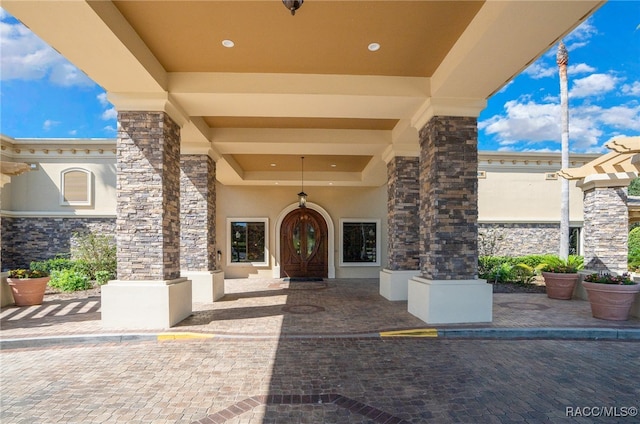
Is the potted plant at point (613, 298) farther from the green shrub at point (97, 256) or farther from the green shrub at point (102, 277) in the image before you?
the green shrub at point (97, 256)

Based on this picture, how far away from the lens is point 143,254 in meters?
5.77

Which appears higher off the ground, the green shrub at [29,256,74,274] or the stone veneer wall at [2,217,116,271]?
the stone veneer wall at [2,217,116,271]

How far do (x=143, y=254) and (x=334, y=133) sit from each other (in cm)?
485

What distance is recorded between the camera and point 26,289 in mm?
7465

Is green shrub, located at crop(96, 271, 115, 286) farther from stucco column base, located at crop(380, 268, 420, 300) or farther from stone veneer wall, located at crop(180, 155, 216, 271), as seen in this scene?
stucco column base, located at crop(380, 268, 420, 300)

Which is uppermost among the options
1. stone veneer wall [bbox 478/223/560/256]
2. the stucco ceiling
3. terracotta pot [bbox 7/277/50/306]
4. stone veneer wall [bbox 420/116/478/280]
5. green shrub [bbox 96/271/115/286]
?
the stucco ceiling

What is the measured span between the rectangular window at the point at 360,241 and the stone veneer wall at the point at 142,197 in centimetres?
830

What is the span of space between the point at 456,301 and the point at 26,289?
871 centimetres

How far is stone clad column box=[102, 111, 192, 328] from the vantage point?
567 centimetres

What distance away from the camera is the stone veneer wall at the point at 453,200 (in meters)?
6.00

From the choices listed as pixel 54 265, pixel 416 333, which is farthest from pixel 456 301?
pixel 54 265

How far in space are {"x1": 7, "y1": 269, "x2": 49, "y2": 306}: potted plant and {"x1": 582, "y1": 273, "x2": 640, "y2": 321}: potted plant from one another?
11.1 metres

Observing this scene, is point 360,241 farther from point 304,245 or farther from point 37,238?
point 37,238

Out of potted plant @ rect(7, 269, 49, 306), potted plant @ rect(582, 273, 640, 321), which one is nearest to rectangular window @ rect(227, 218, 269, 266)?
potted plant @ rect(7, 269, 49, 306)
